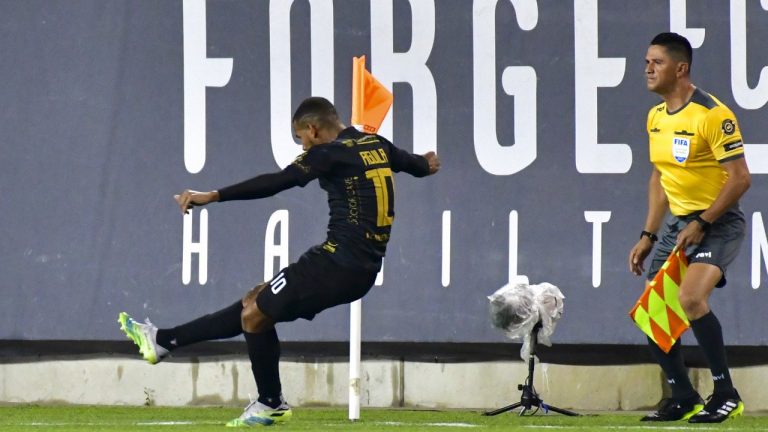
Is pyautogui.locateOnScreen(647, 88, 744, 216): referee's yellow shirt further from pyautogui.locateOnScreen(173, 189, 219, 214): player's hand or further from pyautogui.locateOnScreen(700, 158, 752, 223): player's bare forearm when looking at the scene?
pyautogui.locateOnScreen(173, 189, 219, 214): player's hand

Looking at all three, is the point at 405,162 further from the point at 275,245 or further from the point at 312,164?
the point at 275,245

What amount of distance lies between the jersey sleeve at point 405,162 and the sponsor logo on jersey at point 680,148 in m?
1.34

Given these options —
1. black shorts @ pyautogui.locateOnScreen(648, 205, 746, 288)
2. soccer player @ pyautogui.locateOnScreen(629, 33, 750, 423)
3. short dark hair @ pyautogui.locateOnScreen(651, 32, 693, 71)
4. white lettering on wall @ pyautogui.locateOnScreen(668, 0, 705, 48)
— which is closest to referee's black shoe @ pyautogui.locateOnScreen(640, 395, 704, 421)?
soccer player @ pyautogui.locateOnScreen(629, 33, 750, 423)

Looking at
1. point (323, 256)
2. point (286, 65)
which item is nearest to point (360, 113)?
point (323, 256)

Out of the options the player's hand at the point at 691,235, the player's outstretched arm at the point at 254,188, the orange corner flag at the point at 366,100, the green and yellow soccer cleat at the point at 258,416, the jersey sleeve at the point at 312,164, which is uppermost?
the orange corner flag at the point at 366,100

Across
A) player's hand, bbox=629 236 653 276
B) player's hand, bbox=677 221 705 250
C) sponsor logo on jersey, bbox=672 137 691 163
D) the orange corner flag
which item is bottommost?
player's hand, bbox=629 236 653 276

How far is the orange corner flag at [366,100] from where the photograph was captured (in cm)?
858

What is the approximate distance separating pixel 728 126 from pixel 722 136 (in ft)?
0.23

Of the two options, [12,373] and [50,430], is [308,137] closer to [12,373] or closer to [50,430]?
[50,430]

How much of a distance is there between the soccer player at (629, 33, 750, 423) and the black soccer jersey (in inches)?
61.4

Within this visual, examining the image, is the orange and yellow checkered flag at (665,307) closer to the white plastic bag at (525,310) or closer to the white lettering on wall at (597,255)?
the white plastic bag at (525,310)

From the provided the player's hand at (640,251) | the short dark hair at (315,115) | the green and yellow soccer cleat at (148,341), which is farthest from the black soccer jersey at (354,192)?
the player's hand at (640,251)

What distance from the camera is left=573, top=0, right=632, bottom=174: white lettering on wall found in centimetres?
980

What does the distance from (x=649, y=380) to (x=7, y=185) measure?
4.44 m
